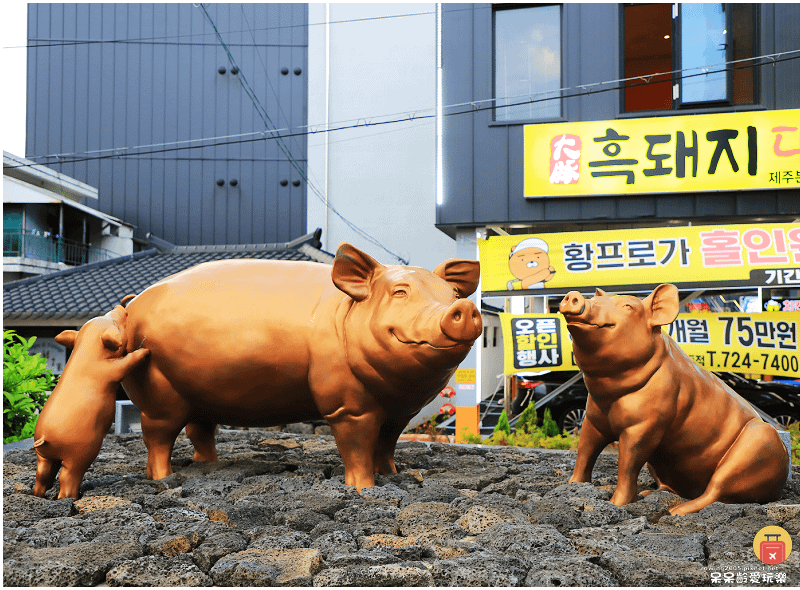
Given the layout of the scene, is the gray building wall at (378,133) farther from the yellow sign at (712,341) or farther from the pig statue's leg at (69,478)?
the pig statue's leg at (69,478)

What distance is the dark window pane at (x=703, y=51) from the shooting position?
7.39 meters

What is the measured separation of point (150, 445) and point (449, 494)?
1950 mm

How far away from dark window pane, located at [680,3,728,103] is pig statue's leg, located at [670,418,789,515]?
17.0 ft

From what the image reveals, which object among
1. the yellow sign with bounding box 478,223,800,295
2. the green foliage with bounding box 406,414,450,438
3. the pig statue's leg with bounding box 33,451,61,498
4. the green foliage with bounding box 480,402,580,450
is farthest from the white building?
the pig statue's leg with bounding box 33,451,61,498

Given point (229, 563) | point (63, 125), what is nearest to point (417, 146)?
point (63, 125)

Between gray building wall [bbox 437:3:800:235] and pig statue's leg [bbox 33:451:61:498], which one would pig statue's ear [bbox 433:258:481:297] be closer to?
pig statue's leg [bbox 33:451:61:498]

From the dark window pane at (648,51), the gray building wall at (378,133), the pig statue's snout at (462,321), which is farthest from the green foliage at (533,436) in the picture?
the gray building wall at (378,133)

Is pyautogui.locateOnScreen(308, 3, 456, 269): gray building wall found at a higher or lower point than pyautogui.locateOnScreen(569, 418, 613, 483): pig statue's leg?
higher

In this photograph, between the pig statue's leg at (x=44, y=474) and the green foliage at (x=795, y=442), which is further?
the green foliage at (x=795, y=442)

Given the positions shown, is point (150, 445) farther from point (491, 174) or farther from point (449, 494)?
point (491, 174)

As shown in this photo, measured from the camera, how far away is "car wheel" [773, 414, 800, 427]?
25.6ft

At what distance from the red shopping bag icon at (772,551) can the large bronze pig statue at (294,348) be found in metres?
1.61

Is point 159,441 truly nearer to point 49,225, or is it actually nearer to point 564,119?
point 564,119

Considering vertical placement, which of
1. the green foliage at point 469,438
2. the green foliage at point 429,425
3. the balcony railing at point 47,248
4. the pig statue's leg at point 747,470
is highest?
the balcony railing at point 47,248
